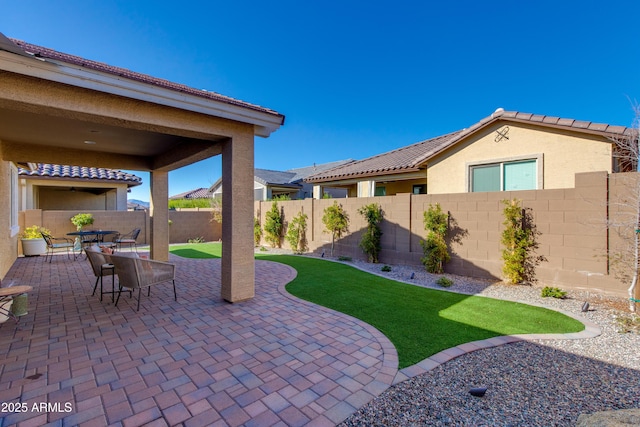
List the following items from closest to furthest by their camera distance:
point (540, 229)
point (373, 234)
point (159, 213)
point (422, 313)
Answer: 1. point (422, 313)
2. point (540, 229)
3. point (159, 213)
4. point (373, 234)

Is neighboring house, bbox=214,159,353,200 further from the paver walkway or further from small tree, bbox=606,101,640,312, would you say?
the paver walkway

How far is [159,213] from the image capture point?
10.5 metres

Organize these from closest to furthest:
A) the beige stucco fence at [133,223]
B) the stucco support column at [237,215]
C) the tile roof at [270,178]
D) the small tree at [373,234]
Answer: the stucco support column at [237,215] → the small tree at [373,234] → the beige stucco fence at [133,223] → the tile roof at [270,178]

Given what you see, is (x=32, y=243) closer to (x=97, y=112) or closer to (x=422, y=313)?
(x=97, y=112)

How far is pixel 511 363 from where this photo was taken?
3717mm

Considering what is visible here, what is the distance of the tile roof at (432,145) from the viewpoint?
27.6 ft

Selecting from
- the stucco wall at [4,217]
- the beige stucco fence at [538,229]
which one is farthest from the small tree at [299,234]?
the stucco wall at [4,217]

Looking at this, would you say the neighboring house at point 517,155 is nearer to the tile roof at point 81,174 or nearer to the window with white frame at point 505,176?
the window with white frame at point 505,176

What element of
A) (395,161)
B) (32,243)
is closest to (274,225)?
(395,161)

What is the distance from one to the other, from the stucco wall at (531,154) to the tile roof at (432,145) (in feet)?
1.09

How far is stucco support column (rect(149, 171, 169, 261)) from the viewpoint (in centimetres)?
1044

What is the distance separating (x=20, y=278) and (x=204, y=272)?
16.0 ft

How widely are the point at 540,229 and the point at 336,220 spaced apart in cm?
674

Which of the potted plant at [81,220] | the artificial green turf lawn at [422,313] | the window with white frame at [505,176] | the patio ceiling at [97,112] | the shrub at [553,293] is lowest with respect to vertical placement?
the artificial green turf lawn at [422,313]
